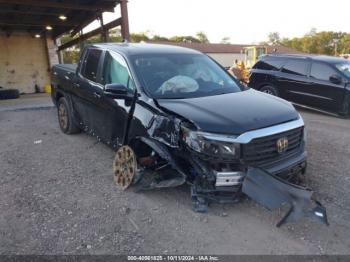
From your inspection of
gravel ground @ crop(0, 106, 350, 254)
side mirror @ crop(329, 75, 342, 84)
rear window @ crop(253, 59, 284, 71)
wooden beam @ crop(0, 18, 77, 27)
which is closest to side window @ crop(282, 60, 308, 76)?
rear window @ crop(253, 59, 284, 71)

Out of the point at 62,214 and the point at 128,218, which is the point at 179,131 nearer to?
the point at 128,218

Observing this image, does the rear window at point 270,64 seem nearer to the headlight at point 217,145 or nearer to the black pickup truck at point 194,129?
the black pickup truck at point 194,129

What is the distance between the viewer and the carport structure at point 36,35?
42.7 feet

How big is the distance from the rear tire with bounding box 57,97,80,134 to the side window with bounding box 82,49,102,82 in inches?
43.9

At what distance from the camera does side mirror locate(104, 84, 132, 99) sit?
167 inches

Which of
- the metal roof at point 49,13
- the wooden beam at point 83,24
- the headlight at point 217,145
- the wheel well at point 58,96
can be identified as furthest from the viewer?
the wooden beam at point 83,24

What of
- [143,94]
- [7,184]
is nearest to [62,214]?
[7,184]

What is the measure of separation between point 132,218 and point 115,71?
86.5 inches

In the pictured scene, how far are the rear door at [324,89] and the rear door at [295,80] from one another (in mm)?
191

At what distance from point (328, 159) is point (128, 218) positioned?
3.44 metres

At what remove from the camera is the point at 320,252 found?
3111mm

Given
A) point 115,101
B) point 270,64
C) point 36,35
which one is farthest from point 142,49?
point 36,35

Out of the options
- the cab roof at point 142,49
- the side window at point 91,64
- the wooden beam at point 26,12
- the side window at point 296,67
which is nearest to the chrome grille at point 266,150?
the cab roof at point 142,49

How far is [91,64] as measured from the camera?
18.4 ft
